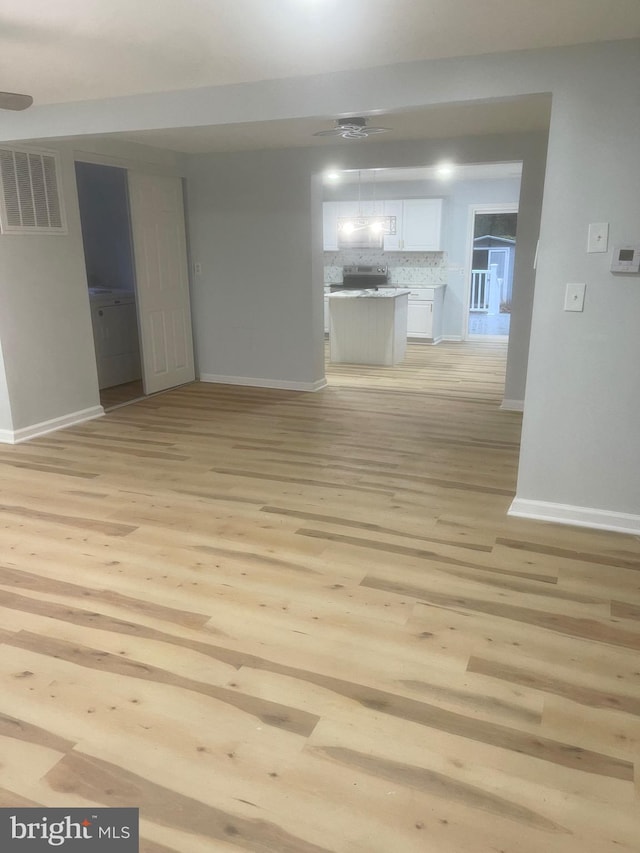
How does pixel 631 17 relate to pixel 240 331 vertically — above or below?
above

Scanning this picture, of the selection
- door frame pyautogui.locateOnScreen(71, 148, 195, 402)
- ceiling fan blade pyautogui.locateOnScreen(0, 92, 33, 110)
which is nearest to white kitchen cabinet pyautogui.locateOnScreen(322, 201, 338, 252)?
door frame pyautogui.locateOnScreen(71, 148, 195, 402)

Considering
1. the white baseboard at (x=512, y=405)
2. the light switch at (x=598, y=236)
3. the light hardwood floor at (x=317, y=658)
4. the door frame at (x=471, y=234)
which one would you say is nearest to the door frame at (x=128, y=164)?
the light hardwood floor at (x=317, y=658)

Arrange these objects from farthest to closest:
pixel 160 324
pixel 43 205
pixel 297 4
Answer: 1. pixel 160 324
2. pixel 43 205
3. pixel 297 4

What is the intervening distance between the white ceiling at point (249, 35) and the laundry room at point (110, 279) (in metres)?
3.05

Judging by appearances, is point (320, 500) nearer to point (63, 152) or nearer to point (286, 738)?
point (286, 738)

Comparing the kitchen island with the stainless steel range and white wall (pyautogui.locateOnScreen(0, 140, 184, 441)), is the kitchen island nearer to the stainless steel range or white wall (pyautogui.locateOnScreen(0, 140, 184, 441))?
the stainless steel range

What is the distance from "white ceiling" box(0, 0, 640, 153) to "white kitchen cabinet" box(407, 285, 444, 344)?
20.6 ft

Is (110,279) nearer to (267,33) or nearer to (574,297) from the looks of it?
(267,33)

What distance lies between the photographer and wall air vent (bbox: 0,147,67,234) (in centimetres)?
436

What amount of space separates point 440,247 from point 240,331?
13.9 feet

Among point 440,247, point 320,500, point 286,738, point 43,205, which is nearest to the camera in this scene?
point 286,738

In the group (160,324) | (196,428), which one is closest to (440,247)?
(160,324)

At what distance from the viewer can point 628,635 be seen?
2354 millimetres

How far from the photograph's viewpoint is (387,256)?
999cm
